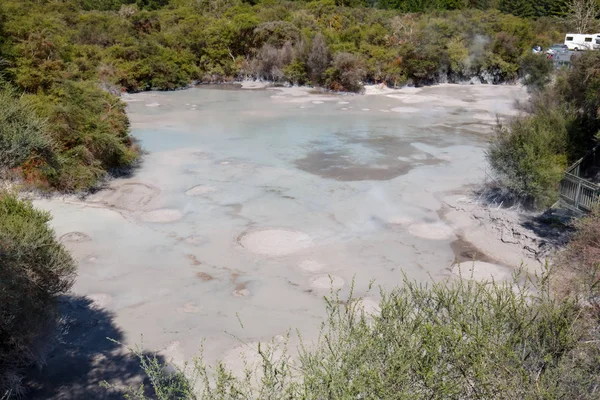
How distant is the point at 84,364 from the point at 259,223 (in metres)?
5.93

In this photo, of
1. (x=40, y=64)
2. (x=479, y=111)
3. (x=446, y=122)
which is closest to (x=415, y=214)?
(x=446, y=122)

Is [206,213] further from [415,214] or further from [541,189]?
[541,189]

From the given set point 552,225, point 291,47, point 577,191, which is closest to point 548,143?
point 577,191

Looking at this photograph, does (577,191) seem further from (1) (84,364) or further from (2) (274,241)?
(1) (84,364)

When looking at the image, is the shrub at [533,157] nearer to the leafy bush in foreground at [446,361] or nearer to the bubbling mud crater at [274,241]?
the bubbling mud crater at [274,241]

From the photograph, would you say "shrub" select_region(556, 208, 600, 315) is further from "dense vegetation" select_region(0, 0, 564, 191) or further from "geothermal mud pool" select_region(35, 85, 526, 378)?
"dense vegetation" select_region(0, 0, 564, 191)

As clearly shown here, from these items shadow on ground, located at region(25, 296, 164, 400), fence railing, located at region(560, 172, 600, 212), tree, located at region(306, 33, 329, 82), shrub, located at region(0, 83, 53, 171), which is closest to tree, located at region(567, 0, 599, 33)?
tree, located at region(306, 33, 329, 82)

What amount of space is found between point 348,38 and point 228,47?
898cm

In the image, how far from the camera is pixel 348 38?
126ft

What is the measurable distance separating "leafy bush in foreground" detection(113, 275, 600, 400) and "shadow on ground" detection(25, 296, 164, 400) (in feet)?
9.55

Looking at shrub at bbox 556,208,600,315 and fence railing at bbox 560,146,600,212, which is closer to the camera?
shrub at bbox 556,208,600,315

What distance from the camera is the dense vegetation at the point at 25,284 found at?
6.94 metres

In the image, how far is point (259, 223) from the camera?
511 inches

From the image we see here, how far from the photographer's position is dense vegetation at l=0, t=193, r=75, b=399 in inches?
273
